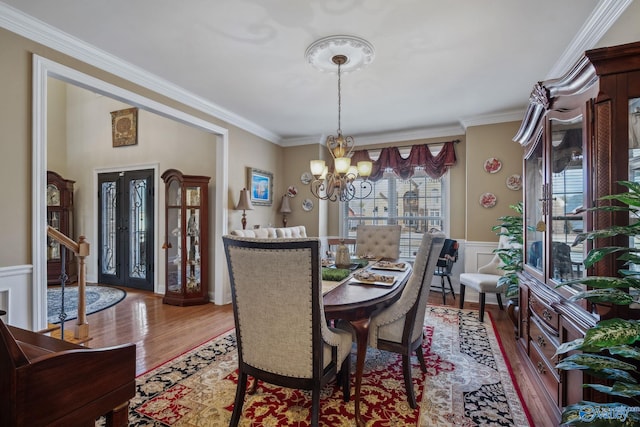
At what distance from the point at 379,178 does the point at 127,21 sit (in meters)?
3.93

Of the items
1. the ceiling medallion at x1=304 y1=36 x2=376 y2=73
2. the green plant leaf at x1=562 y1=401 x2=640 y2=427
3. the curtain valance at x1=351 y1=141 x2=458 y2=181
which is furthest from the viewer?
the curtain valance at x1=351 y1=141 x2=458 y2=181

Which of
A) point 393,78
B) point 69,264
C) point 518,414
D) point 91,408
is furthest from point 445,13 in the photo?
point 69,264

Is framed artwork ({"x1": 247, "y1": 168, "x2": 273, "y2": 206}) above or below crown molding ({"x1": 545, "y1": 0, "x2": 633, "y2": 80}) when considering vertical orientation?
below

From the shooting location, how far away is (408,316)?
191 cm

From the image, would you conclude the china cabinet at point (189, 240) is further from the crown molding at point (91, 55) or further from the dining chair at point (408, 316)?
the dining chair at point (408, 316)

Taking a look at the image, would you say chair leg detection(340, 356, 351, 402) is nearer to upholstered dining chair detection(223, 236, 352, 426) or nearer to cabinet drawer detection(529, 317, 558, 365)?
upholstered dining chair detection(223, 236, 352, 426)

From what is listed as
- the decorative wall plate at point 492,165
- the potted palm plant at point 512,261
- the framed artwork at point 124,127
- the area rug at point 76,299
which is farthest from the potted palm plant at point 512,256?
the framed artwork at point 124,127

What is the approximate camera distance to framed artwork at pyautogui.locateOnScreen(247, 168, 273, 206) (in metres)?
4.62

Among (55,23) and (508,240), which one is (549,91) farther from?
(55,23)

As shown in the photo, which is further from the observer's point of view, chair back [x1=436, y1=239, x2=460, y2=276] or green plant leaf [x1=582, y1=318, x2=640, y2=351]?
chair back [x1=436, y1=239, x2=460, y2=276]

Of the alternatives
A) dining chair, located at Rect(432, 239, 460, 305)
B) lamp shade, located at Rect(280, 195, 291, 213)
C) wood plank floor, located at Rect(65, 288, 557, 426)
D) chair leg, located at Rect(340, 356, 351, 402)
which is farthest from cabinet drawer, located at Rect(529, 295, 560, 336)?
lamp shade, located at Rect(280, 195, 291, 213)

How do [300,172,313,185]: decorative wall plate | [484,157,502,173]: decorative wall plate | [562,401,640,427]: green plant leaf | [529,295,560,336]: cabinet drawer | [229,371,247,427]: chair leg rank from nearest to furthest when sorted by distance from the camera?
[562,401,640,427]: green plant leaf
[229,371,247,427]: chair leg
[529,295,560,336]: cabinet drawer
[484,157,502,173]: decorative wall plate
[300,172,313,185]: decorative wall plate

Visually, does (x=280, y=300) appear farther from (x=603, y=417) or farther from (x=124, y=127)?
(x=124, y=127)

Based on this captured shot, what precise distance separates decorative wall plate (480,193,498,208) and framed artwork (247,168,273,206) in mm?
3293
